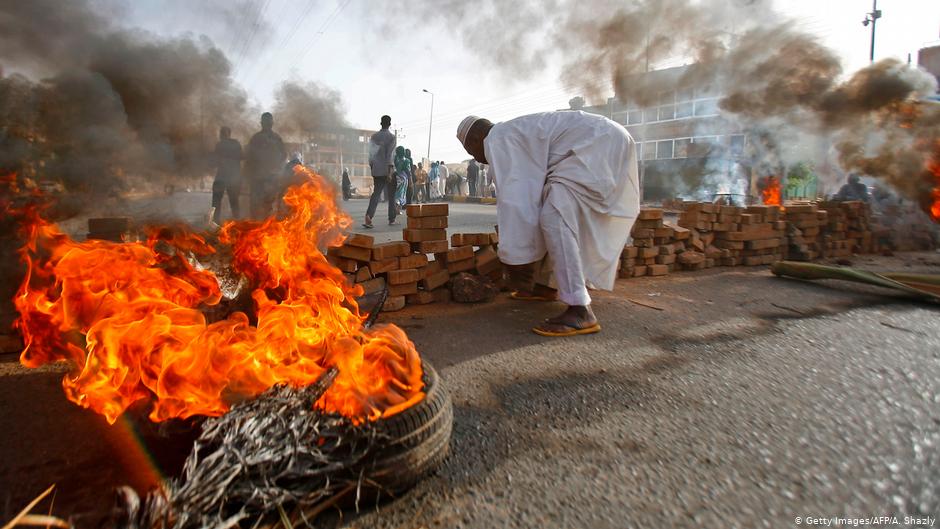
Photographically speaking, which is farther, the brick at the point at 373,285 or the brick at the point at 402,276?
the brick at the point at 402,276

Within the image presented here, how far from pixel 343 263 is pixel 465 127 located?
5.36ft

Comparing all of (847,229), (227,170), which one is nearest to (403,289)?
(227,170)

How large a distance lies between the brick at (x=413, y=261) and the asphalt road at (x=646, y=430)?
1.79ft

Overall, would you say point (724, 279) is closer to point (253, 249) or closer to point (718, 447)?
point (718, 447)

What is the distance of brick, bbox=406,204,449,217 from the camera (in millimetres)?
4484

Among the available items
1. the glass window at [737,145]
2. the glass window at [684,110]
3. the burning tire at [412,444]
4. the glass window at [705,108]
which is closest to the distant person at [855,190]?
the burning tire at [412,444]

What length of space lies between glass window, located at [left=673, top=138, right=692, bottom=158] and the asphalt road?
26884 millimetres

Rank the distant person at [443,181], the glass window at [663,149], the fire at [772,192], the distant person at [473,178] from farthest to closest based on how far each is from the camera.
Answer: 1. the distant person at [443,181]
2. the glass window at [663,149]
3. the distant person at [473,178]
4. the fire at [772,192]

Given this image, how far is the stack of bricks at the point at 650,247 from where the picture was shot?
240 inches

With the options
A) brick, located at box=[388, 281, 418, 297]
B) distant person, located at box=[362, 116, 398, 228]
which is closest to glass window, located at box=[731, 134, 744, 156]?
distant person, located at box=[362, 116, 398, 228]

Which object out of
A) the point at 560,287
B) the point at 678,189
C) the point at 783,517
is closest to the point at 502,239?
the point at 560,287

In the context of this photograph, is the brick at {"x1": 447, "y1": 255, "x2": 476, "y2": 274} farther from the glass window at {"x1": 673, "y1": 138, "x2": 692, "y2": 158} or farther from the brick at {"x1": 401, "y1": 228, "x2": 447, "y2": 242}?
the glass window at {"x1": 673, "y1": 138, "x2": 692, "y2": 158}

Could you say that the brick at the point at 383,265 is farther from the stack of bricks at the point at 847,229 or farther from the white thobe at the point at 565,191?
the stack of bricks at the point at 847,229

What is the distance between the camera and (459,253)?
15.7 ft
